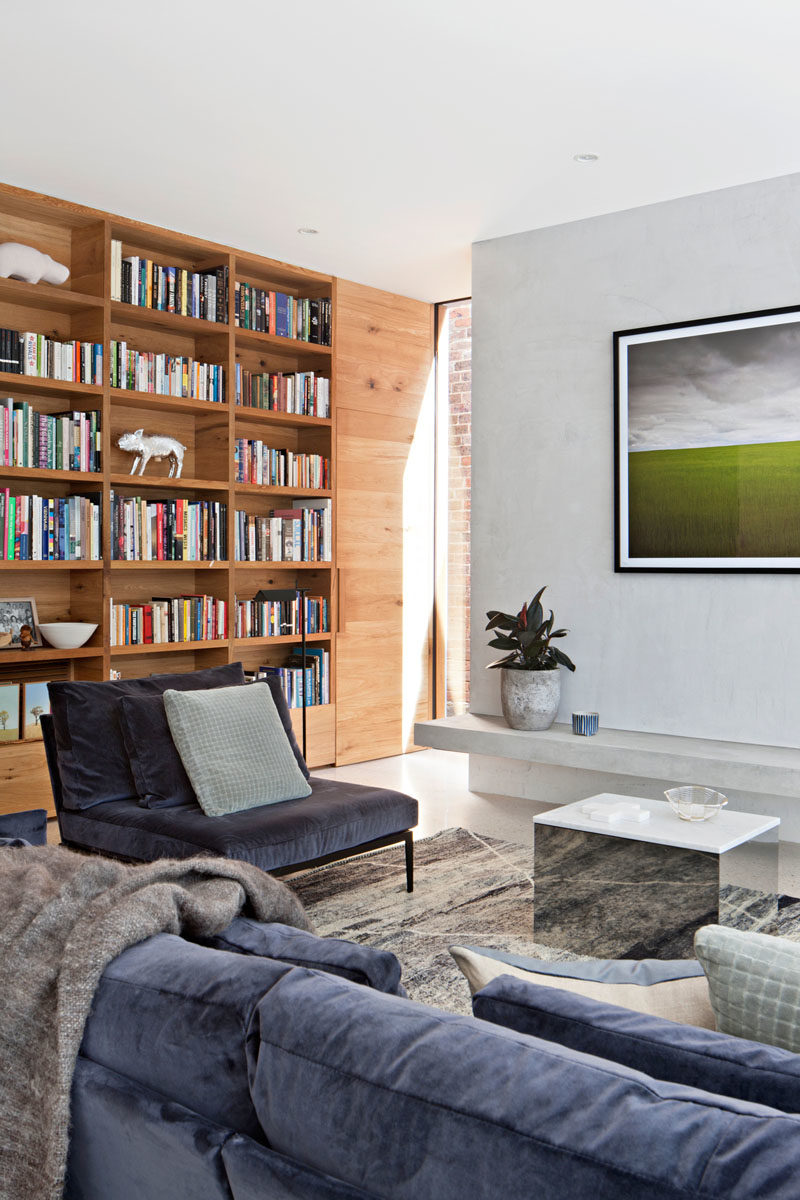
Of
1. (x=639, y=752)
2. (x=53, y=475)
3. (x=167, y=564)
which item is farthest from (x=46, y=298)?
(x=639, y=752)

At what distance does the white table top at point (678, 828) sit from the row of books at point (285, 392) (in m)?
3.15

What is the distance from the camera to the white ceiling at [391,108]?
3.15 m

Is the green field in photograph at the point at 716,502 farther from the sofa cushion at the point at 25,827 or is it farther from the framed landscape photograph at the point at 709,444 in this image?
the sofa cushion at the point at 25,827

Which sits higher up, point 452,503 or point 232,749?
point 452,503

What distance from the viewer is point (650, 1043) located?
1017 mm

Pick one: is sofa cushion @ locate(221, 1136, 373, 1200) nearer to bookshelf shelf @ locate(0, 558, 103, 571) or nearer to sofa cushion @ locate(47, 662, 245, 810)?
sofa cushion @ locate(47, 662, 245, 810)

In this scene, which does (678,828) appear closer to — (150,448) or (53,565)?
(53,565)

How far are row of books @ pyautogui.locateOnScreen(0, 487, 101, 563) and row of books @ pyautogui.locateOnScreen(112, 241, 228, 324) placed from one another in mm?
1007

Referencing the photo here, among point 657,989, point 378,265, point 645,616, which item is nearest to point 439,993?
point 657,989

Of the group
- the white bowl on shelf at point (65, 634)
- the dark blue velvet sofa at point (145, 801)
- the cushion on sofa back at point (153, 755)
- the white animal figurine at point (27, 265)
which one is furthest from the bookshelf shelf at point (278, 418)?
the cushion on sofa back at point (153, 755)

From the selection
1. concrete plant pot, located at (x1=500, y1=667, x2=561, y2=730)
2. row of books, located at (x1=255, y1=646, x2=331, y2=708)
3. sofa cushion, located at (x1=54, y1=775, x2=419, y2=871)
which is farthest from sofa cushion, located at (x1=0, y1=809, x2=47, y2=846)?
row of books, located at (x1=255, y1=646, x2=331, y2=708)

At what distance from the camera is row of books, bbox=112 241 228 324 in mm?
4922

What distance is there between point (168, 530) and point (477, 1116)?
4.53 meters

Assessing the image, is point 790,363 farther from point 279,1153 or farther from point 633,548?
point 279,1153
